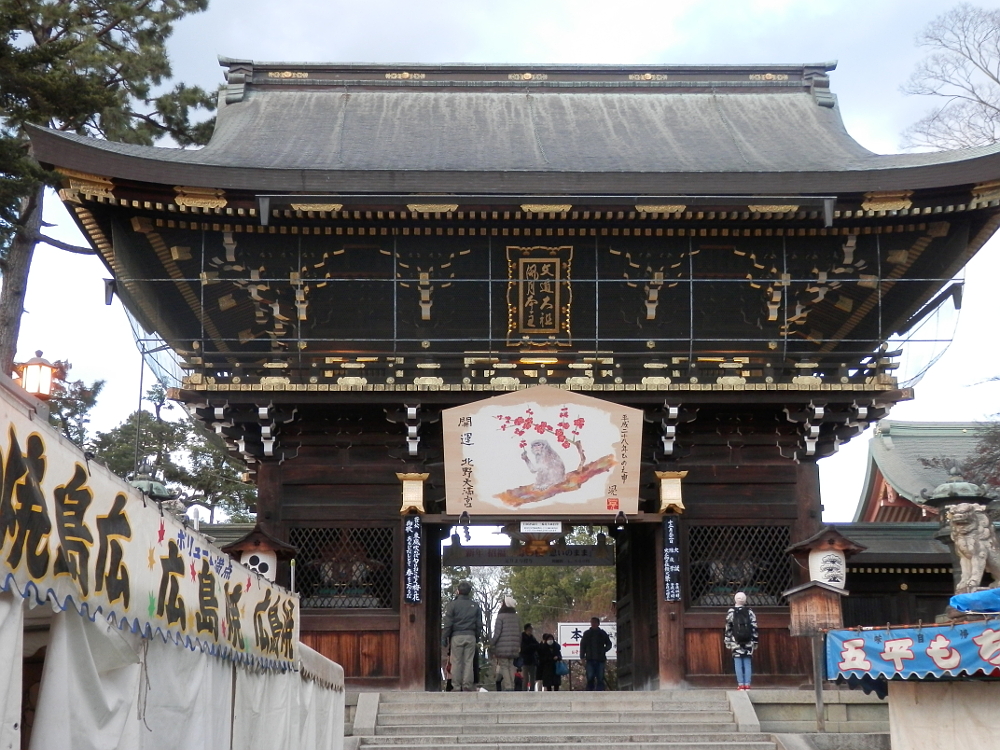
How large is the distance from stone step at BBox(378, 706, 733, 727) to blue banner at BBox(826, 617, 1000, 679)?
2622 millimetres

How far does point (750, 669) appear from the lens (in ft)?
55.8

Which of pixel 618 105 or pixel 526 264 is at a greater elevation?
pixel 618 105

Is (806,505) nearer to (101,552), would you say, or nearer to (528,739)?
(528,739)

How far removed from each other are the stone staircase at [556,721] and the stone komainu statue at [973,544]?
3578mm

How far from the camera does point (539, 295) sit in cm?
1914

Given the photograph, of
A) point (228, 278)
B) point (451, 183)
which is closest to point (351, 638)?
point (228, 278)

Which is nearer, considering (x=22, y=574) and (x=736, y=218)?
(x=22, y=574)

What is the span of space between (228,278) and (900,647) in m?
11.1

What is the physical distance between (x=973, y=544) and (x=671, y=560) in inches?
168

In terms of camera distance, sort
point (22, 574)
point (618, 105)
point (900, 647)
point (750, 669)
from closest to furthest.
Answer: point (22, 574)
point (900, 647)
point (750, 669)
point (618, 105)

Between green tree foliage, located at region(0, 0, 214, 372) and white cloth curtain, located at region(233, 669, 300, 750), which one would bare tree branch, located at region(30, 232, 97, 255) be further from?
white cloth curtain, located at region(233, 669, 300, 750)

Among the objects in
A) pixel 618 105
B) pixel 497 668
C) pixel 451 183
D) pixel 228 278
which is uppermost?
pixel 618 105

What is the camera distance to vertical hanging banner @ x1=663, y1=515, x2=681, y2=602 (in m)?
18.2

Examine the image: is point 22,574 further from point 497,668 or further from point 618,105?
point 618,105
